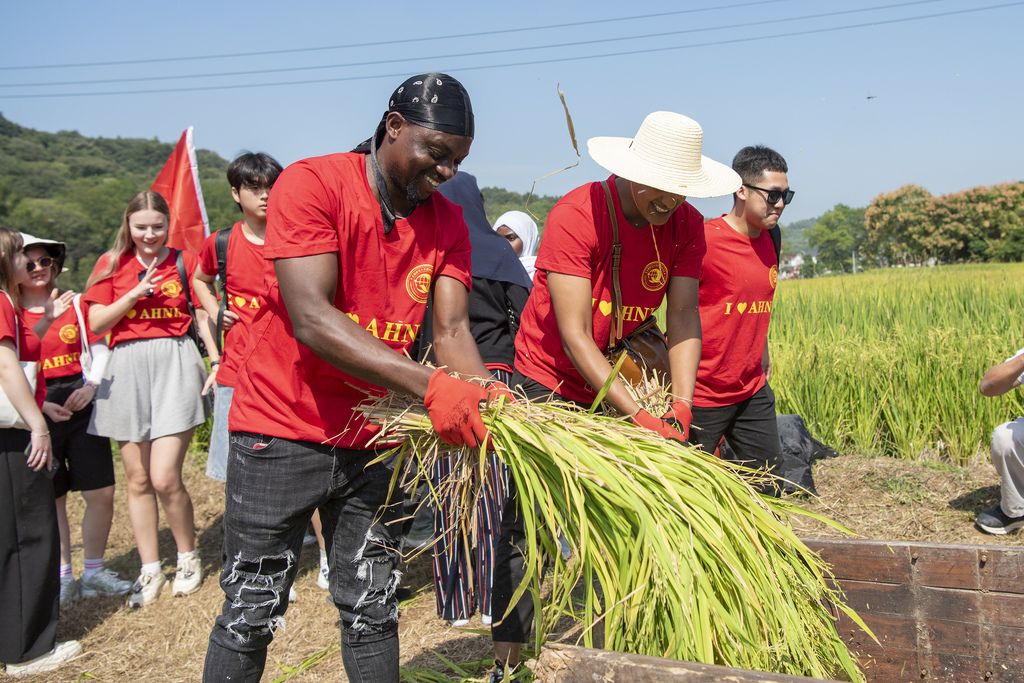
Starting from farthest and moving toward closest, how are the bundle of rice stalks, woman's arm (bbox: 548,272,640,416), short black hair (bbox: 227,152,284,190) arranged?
short black hair (bbox: 227,152,284,190)
woman's arm (bbox: 548,272,640,416)
the bundle of rice stalks

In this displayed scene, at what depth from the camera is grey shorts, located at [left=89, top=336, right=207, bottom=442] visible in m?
4.17

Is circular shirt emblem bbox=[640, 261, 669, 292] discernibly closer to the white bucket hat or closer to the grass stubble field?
the white bucket hat

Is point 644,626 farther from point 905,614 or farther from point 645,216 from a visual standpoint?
point 645,216

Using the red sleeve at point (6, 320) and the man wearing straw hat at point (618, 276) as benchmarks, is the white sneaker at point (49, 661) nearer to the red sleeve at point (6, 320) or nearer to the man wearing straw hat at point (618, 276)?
the red sleeve at point (6, 320)

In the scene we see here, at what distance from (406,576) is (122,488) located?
3.22 m

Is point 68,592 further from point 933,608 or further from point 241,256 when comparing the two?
point 933,608

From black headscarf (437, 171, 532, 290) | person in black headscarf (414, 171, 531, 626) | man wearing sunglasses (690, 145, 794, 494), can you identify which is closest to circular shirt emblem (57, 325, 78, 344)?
person in black headscarf (414, 171, 531, 626)

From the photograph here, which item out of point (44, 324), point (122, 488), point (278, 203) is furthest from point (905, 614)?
point (122, 488)

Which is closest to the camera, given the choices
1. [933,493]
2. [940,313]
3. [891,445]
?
[933,493]

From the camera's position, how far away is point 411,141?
Answer: 2098 mm

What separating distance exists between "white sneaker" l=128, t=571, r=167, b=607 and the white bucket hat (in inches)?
123

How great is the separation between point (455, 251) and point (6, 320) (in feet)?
6.81

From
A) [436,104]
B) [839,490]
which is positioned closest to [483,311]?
[436,104]

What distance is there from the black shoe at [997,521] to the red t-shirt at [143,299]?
13.4 feet
